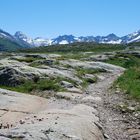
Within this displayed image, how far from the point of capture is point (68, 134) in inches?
725

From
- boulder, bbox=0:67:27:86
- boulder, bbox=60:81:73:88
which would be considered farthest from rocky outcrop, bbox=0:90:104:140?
boulder, bbox=0:67:27:86

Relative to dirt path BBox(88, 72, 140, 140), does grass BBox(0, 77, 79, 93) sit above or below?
above

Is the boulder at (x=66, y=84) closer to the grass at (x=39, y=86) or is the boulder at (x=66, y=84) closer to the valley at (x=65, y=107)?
the valley at (x=65, y=107)

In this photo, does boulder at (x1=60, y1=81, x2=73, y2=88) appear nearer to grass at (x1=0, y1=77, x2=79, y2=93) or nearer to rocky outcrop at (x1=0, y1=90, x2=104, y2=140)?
grass at (x1=0, y1=77, x2=79, y2=93)

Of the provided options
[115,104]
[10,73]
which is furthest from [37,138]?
[10,73]

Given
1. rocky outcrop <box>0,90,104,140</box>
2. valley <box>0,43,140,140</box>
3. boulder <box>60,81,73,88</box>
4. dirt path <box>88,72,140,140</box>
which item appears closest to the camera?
rocky outcrop <box>0,90,104,140</box>

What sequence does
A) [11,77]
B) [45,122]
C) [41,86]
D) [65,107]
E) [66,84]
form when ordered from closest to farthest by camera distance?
[45,122] < [65,107] < [41,86] < [66,84] < [11,77]

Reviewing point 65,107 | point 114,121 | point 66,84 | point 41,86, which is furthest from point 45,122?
point 66,84

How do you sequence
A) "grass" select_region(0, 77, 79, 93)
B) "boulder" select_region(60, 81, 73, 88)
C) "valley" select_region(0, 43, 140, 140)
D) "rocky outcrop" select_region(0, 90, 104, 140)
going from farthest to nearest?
1. "boulder" select_region(60, 81, 73, 88)
2. "grass" select_region(0, 77, 79, 93)
3. "valley" select_region(0, 43, 140, 140)
4. "rocky outcrop" select_region(0, 90, 104, 140)

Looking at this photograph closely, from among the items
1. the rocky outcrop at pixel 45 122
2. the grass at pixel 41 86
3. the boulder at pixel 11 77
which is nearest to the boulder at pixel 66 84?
the grass at pixel 41 86

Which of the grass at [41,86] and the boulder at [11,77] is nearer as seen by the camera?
the grass at [41,86]

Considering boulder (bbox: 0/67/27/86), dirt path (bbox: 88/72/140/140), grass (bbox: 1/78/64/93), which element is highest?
boulder (bbox: 0/67/27/86)

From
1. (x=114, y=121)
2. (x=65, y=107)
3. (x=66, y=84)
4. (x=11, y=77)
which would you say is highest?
(x=11, y=77)

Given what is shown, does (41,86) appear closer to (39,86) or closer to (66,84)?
(39,86)
